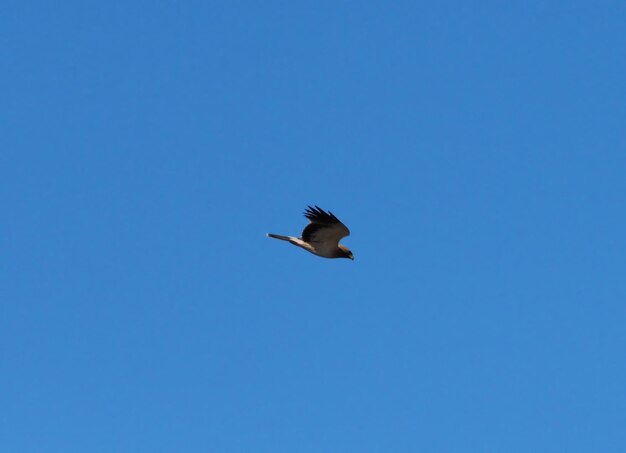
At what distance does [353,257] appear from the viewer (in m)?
95.9

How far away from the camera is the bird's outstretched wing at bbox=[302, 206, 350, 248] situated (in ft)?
305

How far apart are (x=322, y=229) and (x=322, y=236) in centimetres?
58

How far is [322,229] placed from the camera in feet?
307

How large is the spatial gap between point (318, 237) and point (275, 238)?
1.93 meters

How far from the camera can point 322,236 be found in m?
94.0

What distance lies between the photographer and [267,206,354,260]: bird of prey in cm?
9294

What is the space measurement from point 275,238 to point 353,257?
3.54 meters

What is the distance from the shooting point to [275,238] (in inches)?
3733

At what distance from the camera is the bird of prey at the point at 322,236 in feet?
305

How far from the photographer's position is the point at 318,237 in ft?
309

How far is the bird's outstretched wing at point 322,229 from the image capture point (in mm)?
92875

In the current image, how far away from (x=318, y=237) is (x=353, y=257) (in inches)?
99.6
